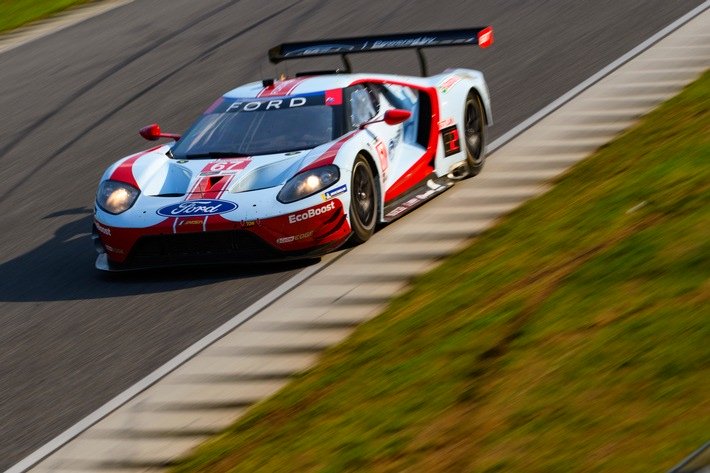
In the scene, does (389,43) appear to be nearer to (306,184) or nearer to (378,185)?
(378,185)

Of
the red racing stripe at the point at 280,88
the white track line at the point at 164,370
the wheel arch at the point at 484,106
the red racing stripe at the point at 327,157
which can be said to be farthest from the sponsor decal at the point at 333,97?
the wheel arch at the point at 484,106

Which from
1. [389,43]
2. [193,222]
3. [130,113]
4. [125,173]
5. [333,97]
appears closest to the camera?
[193,222]

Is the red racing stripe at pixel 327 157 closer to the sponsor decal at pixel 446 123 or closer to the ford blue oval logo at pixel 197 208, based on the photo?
the ford blue oval logo at pixel 197 208

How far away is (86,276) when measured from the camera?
927cm

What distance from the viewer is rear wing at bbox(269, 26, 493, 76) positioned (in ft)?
33.8

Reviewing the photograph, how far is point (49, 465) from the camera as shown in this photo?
6.18 meters

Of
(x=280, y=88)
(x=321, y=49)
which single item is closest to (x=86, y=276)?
(x=280, y=88)

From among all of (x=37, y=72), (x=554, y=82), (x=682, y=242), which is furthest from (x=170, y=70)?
(x=682, y=242)

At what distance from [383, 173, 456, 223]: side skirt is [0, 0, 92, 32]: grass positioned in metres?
10.6

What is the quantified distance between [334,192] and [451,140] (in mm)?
1985

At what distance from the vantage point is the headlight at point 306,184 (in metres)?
8.67

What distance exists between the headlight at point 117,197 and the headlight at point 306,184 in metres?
1.04

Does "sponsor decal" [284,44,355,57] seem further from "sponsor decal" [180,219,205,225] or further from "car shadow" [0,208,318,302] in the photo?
"sponsor decal" [180,219,205,225]

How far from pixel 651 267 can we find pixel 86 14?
46.2 ft
